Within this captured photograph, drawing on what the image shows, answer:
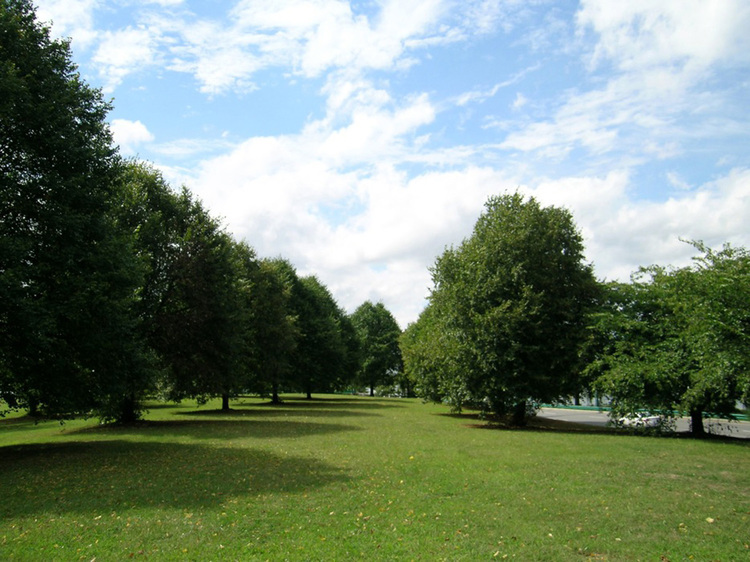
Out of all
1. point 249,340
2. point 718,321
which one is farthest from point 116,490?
point 249,340

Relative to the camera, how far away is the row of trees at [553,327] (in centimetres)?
2483

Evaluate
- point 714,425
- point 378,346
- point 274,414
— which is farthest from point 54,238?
point 378,346

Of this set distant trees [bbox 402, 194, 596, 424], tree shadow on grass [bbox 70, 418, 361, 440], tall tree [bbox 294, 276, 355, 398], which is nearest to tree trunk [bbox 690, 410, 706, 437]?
distant trees [bbox 402, 194, 596, 424]

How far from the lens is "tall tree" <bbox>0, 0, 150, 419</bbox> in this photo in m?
15.5

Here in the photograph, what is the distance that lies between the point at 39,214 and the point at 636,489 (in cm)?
1905

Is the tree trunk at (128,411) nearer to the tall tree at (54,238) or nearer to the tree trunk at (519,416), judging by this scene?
the tall tree at (54,238)

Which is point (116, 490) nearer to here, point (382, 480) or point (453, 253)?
point (382, 480)

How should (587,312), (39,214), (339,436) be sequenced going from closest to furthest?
(39,214)
(339,436)
(587,312)

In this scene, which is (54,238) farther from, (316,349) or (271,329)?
(316,349)

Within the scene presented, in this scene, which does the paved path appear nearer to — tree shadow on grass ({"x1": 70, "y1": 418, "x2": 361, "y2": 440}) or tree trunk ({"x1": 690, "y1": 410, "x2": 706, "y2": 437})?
tree trunk ({"x1": 690, "y1": 410, "x2": 706, "y2": 437})

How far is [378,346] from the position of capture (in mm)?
89125

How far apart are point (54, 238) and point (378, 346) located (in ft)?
245

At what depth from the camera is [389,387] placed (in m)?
93.8

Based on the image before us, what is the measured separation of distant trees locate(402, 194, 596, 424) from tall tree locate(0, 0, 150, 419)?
18.7 m
